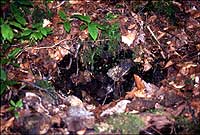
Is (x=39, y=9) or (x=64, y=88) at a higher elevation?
(x=39, y=9)

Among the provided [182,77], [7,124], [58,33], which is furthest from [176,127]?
[58,33]

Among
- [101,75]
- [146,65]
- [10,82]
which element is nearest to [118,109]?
[101,75]

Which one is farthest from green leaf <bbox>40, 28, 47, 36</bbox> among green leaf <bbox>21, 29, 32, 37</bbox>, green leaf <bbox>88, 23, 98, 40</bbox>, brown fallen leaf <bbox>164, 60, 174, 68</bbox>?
brown fallen leaf <bbox>164, 60, 174, 68</bbox>

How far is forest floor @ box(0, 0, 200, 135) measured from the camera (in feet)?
11.4

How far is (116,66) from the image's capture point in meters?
4.25

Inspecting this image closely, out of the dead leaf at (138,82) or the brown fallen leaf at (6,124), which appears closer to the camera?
the brown fallen leaf at (6,124)

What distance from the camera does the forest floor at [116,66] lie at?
11.4 feet

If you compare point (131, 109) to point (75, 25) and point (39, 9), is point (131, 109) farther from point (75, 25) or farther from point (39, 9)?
point (39, 9)

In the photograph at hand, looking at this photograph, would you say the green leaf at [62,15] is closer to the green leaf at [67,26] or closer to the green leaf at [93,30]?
the green leaf at [67,26]

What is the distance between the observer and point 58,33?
4230mm

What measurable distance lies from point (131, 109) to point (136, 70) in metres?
0.78

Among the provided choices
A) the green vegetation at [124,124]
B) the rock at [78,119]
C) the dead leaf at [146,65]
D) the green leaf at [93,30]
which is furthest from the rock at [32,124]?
the dead leaf at [146,65]

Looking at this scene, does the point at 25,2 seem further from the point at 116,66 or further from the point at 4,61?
the point at 116,66

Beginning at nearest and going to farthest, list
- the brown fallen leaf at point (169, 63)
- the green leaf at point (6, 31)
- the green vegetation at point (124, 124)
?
the green vegetation at point (124, 124)
the green leaf at point (6, 31)
the brown fallen leaf at point (169, 63)
